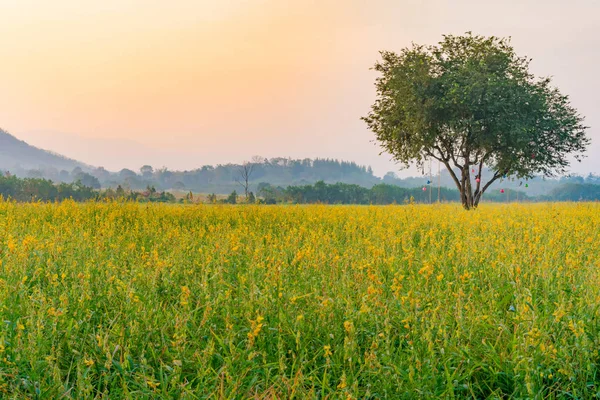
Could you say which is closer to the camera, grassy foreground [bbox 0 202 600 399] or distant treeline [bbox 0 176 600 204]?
grassy foreground [bbox 0 202 600 399]

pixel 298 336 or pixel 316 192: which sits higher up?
pixel 316 192

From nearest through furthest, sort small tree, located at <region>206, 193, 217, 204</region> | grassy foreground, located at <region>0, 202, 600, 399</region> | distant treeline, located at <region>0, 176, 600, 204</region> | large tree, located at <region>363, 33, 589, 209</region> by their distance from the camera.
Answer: grassy foreground, located at <region>0, 202, 600, 399</region>
small tree, located at <region>206, 193, 217, 204</region>
large tree, located at <region>363, 33, 589, 209</region>
distant treeline, located at <region>0, 176, 600, 204</region>

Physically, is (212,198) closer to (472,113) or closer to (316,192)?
(472,113)

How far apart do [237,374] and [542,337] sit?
2524 millimetres

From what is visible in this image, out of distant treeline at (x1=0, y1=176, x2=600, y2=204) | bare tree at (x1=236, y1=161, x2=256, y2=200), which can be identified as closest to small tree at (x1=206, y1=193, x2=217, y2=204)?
distant treeline at (x1=0, y1=176, x2=600, y2=204)

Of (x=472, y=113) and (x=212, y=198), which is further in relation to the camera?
(x=472, y=113)

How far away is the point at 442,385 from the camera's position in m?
3.23

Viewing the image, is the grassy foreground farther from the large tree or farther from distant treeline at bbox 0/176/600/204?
the large tree

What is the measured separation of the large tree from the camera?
2427 centimetres

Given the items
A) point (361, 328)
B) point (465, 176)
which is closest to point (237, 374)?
point (361, 328)

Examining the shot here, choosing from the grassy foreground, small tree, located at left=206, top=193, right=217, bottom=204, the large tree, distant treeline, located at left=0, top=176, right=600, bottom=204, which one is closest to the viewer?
the grassy foreground

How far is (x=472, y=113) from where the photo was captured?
24.9 metres

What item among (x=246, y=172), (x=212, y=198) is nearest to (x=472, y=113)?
(x=212, y=198)

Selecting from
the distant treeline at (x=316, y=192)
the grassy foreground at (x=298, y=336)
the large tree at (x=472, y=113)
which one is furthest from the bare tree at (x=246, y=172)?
the grassy foreground at (x=298, y=336)
